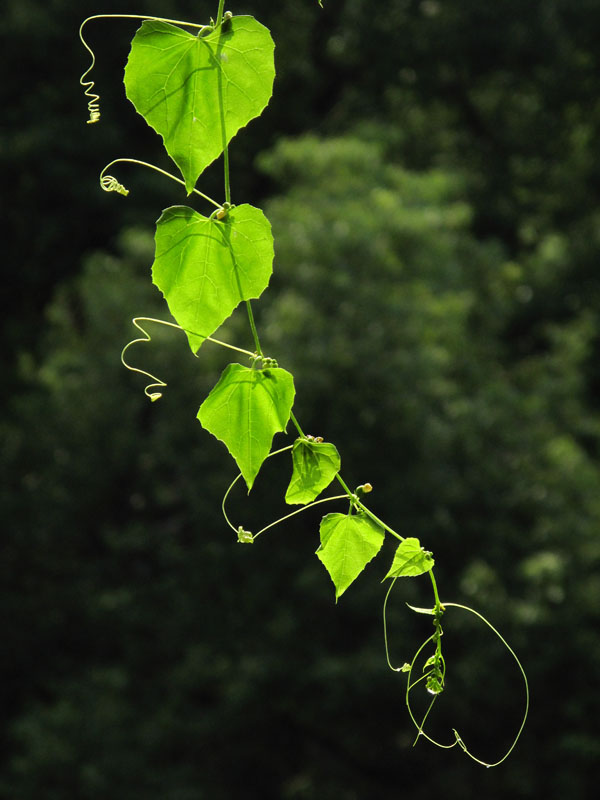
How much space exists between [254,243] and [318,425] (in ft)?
14.4

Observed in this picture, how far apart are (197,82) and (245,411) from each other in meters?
0.19

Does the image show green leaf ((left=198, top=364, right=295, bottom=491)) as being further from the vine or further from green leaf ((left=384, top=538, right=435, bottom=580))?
green leaf ((left=384, top=538, right=435, bottom=580))

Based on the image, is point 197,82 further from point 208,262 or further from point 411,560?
point 411,560

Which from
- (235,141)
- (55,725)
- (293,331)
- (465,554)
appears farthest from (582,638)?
(235,141)

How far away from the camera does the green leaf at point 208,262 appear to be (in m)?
0.58

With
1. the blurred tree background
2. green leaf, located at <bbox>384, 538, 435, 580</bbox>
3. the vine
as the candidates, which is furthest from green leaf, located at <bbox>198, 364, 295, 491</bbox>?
the blurred tree background

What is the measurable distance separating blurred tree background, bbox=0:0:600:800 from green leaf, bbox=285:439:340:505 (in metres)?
4.17

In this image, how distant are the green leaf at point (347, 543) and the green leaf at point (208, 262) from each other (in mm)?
143

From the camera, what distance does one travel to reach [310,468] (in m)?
0.61

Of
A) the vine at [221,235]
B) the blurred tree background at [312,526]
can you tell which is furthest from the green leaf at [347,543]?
the blurred tree background at [312,526]

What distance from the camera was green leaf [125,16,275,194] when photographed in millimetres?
563

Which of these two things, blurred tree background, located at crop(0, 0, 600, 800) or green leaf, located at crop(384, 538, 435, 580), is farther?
blurred tree background, located at crop(0, 0, 600, 800)

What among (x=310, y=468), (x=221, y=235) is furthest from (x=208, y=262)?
(x=310, y=468)

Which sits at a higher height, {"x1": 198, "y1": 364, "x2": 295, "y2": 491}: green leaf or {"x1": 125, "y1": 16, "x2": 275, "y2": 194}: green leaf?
{"x1": 125, "y1": 16, "x2": 275, "y2": 194}: green leaf
